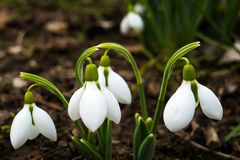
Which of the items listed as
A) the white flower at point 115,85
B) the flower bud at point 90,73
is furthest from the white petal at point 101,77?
the flower bud at point 90,73

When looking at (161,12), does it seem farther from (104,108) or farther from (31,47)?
(104,108)

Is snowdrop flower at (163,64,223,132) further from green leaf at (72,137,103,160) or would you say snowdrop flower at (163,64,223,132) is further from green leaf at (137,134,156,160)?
green leaf at (72,137,103,160)

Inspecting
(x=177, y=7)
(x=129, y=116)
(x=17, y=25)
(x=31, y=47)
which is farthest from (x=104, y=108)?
(x=17, y=25)

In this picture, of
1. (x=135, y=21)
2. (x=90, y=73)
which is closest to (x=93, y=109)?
(x=90, y=73)

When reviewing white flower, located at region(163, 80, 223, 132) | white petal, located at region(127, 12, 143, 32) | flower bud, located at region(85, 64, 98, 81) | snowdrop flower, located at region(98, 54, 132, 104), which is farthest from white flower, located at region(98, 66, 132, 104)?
white petal, located at region(127, 12, 143, 32)

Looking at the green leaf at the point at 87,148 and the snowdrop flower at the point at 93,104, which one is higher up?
the snowdrop flower at the point at 93,104

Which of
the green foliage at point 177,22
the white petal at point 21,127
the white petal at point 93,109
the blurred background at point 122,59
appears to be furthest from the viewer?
the green foliage at point 177,22

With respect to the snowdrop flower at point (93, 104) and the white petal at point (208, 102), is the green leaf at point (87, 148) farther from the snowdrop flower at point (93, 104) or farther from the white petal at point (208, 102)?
the white petal at point (208, 102)
